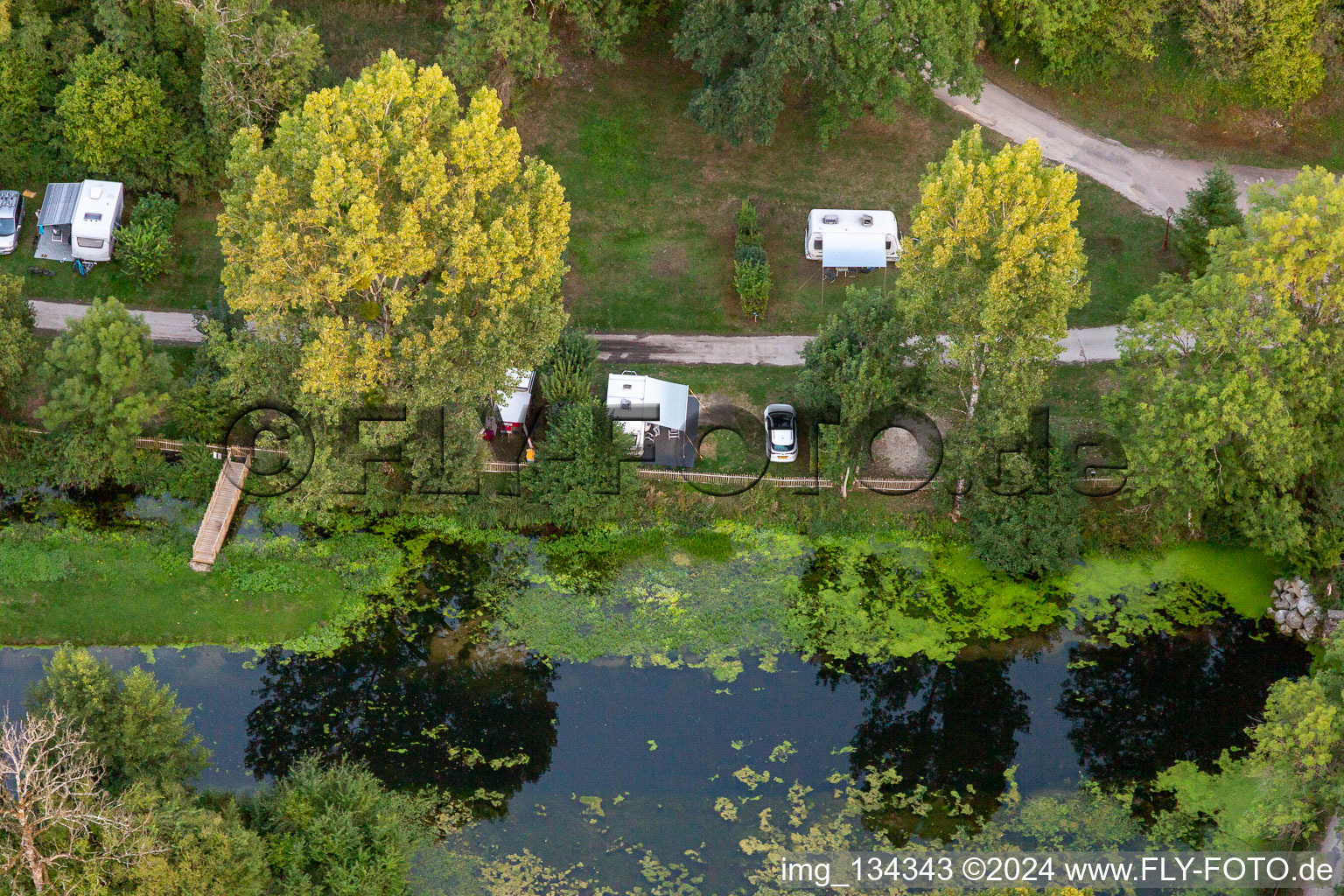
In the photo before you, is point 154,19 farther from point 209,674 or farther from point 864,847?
point 864,847

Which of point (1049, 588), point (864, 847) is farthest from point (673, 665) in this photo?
point (1049, 588)

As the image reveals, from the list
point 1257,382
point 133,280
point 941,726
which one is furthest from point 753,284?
point 133,280

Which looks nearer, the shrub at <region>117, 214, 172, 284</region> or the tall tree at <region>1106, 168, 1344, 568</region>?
the tall tree at <region>1106, 168, 1344, 568</region>

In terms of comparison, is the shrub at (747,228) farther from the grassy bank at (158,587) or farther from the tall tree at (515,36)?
the grassy bank at (158,587)

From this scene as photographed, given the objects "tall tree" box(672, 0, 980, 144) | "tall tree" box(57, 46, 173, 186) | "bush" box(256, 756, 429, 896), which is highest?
"tall tree" box(672, 0, 980, 144)

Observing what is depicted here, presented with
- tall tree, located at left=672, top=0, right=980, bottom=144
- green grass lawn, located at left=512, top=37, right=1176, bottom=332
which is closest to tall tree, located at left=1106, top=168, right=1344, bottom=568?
green grass lawn, located at left=512, top=37, right=1176, bottom=332

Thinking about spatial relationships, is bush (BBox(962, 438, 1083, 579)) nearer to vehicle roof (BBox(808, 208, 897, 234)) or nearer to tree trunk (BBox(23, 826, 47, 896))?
vehicle roof (BBox(808, 208, 897, 234))
